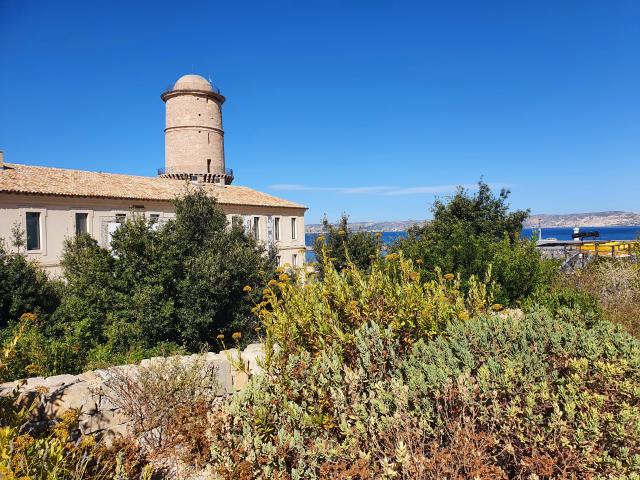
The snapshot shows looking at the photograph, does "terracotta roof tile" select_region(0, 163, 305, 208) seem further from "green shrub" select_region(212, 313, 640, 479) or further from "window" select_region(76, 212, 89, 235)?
"green shrub" select_region(212, 313, 640, 479)

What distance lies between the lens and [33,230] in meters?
22.3

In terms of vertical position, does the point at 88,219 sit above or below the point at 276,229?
above

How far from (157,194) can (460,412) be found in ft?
92.2

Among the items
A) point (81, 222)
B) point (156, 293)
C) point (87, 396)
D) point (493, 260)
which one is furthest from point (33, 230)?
point (493, 260)

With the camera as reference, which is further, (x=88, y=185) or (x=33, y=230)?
(x=88, y=185)

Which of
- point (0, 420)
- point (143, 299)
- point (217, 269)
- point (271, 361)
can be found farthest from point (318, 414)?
point (217, 269)

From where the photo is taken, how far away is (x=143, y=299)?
38.8 ft

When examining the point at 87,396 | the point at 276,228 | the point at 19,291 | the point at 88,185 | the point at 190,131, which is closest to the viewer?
the point at 87,396

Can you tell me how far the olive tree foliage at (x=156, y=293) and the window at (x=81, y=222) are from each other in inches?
396

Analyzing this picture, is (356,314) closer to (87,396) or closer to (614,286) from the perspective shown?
(87,396)

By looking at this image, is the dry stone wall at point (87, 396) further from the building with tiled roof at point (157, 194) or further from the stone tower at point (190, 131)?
the stone tower at point (190, 131)

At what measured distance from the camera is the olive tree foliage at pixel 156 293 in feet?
38.2

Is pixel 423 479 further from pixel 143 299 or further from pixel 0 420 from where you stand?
pixel 143 299

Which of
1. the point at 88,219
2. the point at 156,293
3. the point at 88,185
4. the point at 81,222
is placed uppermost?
the point at 88,185
